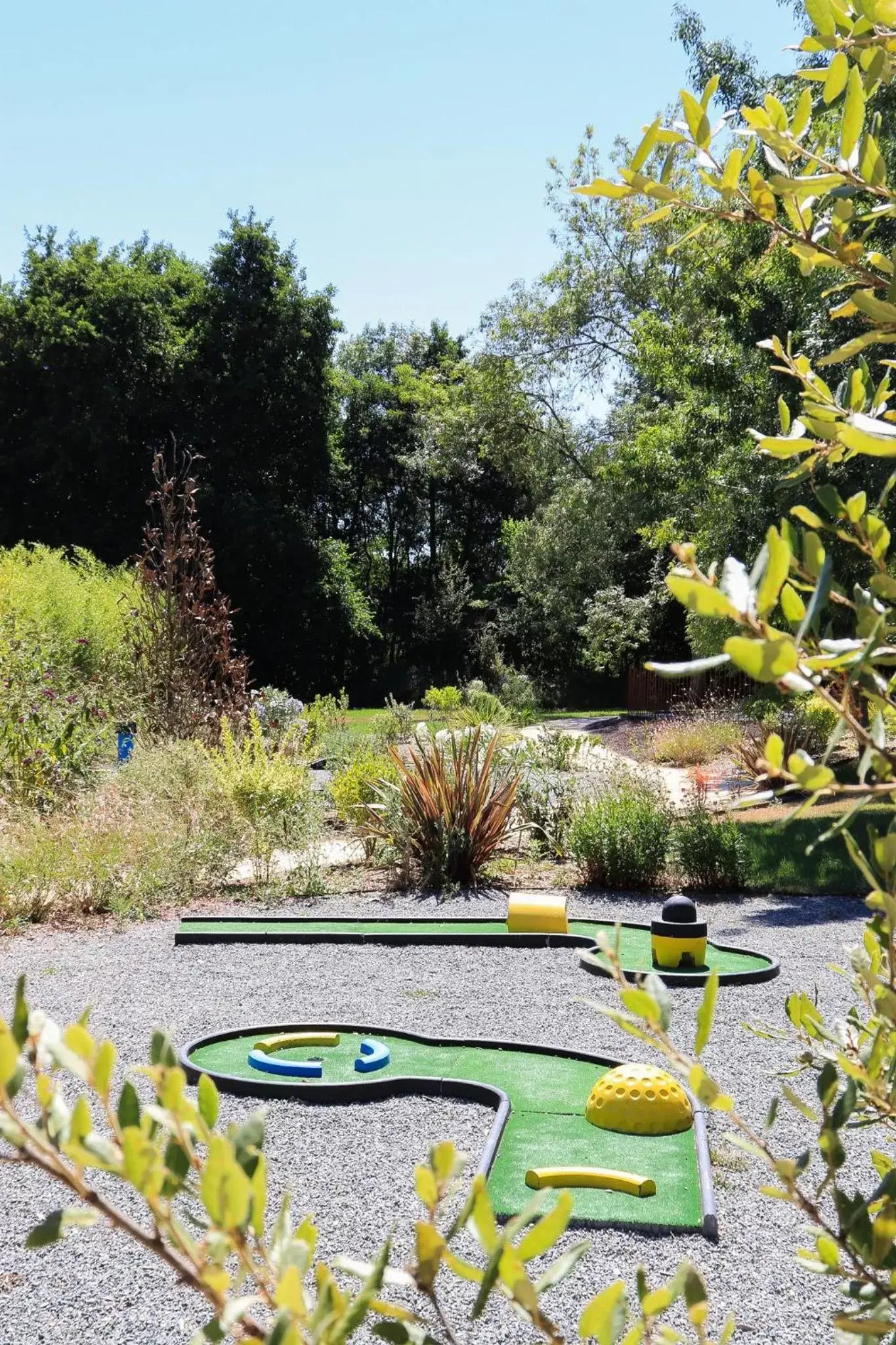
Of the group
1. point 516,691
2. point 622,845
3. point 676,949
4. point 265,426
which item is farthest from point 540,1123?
point 265,426

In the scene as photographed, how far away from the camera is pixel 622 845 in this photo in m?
7.82

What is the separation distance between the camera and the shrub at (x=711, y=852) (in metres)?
7.90

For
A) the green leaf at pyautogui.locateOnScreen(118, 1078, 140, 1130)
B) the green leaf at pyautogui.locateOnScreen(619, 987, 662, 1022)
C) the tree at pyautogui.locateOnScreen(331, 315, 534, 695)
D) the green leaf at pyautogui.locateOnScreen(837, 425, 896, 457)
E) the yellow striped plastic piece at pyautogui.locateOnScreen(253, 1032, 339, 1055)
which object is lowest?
the yellow striped plastic piece at pyautogui.locateOnScreen(253, 1032, 339, 1055)

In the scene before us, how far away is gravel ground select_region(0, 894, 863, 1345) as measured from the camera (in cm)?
287

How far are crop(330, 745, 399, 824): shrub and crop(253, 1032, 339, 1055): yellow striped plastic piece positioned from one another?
13.3 feet

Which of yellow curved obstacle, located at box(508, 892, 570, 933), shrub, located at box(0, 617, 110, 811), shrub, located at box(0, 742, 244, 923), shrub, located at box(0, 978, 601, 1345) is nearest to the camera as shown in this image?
shrub, located at box(0, 978, 601, 1345)

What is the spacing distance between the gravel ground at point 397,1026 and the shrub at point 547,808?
1.31 m

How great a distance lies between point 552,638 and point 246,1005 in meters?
21.0

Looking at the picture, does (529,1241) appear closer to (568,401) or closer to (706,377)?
(706,377)

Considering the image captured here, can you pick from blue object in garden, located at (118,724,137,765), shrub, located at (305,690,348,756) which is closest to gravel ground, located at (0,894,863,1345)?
blue object in garden, located at (118,724,137,765)

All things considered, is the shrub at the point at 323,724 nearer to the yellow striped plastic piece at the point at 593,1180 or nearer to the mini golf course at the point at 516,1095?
the mini golf course at the point at 516,1095

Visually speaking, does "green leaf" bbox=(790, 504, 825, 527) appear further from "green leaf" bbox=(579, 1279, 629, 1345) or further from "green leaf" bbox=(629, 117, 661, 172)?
"green leaf" bbox=(579, 1279, 629, 1345)

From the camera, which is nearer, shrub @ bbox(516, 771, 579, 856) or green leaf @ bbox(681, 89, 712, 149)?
green leaf @ bbox(681, 89, 712, 149)

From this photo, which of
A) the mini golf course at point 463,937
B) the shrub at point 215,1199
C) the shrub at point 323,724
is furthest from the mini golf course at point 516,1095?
the shrub at point 323,724
